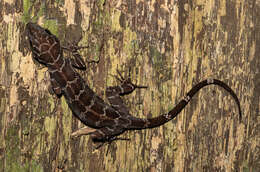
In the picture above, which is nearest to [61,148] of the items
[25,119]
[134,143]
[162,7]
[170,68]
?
[25,119]

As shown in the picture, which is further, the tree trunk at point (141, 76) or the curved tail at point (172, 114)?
the curved tail at point (172, 114)

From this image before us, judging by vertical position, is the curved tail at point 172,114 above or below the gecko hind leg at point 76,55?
below

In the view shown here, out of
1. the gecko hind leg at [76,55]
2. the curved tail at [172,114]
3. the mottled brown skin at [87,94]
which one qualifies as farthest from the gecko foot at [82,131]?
the gecko hind leg at [76,55]

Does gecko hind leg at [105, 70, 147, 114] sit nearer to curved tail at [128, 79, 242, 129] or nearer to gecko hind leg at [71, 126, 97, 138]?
curved tail at [128, 79, 242, 129]

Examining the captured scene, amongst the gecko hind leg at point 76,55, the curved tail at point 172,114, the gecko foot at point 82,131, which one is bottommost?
the gecko foot at point 82,131

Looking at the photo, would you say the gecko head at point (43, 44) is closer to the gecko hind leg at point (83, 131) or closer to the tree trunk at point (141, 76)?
the tree trunk at point (141, 76)

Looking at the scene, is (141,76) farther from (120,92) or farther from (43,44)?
(43,44)

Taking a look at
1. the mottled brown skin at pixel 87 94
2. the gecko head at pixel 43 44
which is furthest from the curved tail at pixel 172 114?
the gecko head at pixel 43 44
